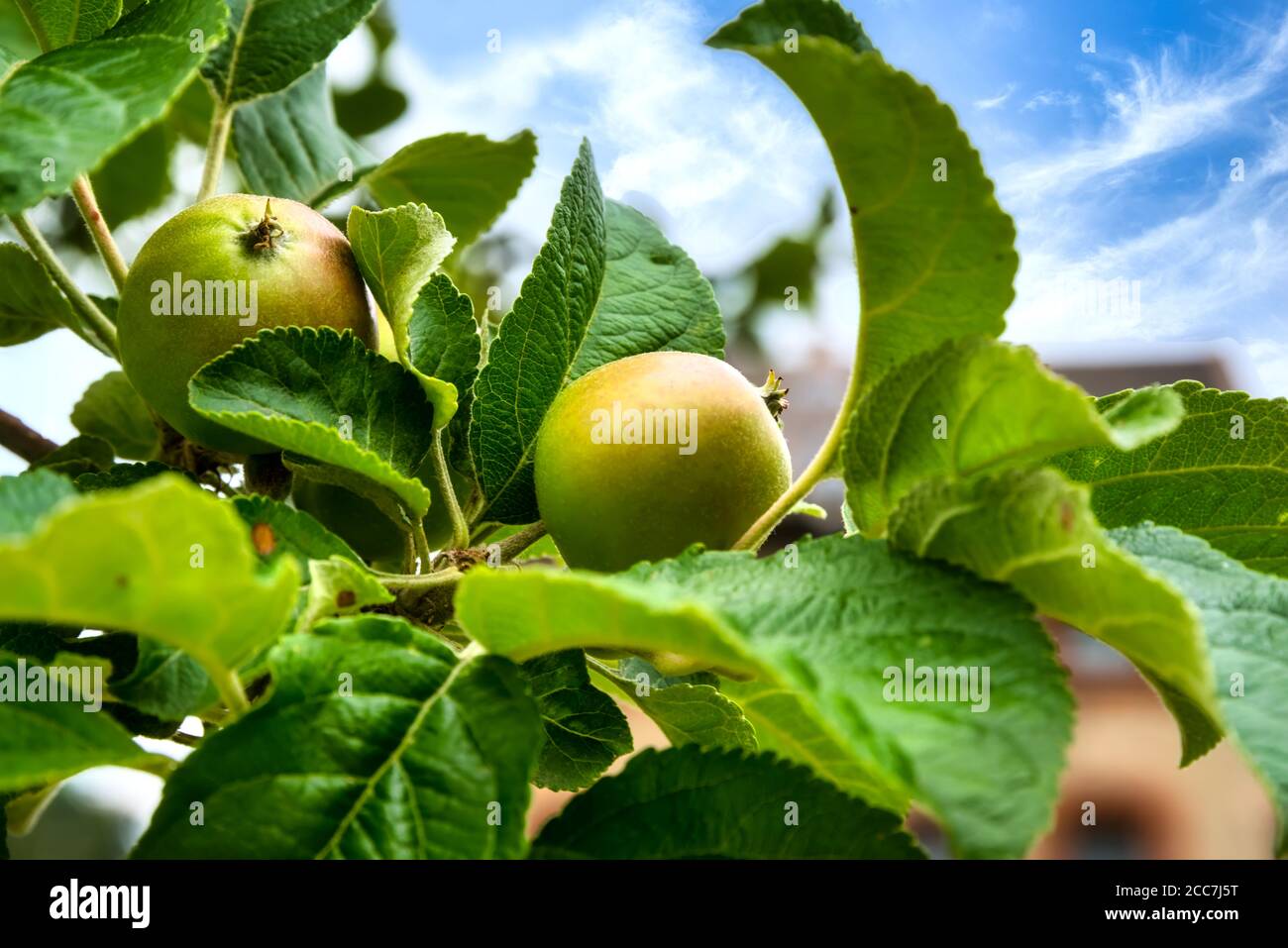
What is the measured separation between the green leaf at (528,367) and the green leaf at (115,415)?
428 mm

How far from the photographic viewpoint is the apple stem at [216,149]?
103cm

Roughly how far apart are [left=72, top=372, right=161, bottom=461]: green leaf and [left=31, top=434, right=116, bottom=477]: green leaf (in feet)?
A: 0.17

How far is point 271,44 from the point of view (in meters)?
1.05

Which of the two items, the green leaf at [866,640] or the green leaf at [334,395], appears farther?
the green leaf at [334,395]

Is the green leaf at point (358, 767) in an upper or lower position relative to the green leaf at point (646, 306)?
lower

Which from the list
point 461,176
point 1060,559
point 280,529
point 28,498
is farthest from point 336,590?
point 461,176

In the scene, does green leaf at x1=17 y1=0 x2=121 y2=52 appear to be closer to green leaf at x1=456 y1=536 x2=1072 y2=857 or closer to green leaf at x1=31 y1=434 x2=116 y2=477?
green leaf at x1=31 y1=434 x2=116 y2=477

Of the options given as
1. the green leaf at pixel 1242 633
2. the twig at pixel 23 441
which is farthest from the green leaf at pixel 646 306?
the twig at pixel 23 441

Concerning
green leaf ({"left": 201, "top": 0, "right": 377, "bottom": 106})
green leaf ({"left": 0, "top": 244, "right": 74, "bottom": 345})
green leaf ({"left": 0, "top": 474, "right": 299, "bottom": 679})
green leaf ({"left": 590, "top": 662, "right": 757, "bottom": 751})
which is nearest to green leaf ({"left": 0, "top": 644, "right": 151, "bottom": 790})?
green leaf ({"left": 0, "top": 474, "right": 299, "bottom": 679})

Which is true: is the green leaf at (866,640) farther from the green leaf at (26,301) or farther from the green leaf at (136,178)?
the green leaf at (136,178)

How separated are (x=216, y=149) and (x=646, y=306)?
0.42 metres

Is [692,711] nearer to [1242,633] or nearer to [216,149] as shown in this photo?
[1242,633]

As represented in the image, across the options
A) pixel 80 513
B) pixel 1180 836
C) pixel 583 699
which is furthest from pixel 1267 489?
pixel 1180 836
